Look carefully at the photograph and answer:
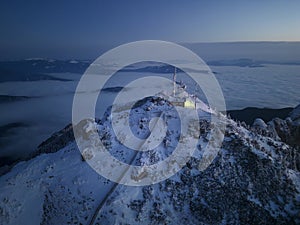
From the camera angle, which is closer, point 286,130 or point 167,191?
point 167,191

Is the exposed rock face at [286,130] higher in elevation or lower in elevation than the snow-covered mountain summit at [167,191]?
lower

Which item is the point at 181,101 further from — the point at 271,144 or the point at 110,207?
the point at 110,207

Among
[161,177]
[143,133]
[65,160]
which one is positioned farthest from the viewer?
[143,133]

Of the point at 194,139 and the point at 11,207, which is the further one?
the point at 194,139

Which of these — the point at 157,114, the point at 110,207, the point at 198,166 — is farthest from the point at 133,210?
the point at 157,114

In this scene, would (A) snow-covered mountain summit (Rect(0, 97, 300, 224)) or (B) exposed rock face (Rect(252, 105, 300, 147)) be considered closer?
(A) snow-covered mountain summit (Rect(0, 97, 300, 224))

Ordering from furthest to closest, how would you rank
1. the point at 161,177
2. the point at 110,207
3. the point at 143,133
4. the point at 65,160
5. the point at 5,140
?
the point at 5,140 → the point at 143,133 → the point at 65,160 → the point at 161,177 → the point at 110,207

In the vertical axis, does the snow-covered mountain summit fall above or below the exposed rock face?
above

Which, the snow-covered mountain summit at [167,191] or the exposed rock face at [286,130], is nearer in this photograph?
the snow-covered mountain summit at [167,191]
